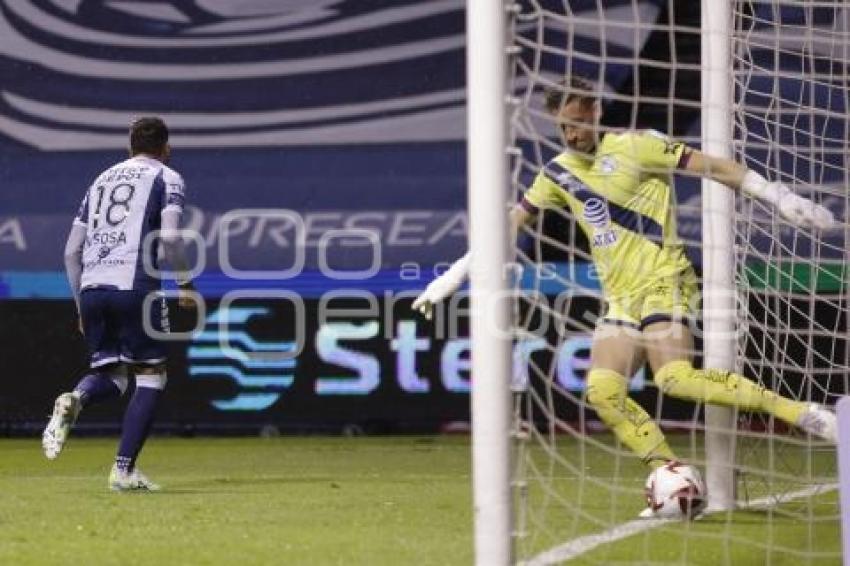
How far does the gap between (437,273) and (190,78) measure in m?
2.40

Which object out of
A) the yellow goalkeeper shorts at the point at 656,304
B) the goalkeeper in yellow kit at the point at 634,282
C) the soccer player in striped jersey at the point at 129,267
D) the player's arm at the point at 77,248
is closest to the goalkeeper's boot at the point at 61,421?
the soccer player in striped jersey at the point at 129,267

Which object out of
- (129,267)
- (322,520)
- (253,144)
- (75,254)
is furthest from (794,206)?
(253,144)

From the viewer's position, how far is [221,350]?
43.4 feet

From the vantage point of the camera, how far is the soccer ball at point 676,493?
24.0 feet

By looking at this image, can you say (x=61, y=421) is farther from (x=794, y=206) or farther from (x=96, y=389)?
(x=794, y=206)

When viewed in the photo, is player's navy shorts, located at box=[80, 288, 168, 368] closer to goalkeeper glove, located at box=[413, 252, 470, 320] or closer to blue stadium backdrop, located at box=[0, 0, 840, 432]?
goalkeeper glove, located at box=[413, 252, 470, 320]

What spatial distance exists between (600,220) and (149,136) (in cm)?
229

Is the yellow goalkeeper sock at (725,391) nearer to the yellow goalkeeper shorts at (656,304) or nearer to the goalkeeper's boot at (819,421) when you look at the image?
the goalkeeper's boot at (819,421)

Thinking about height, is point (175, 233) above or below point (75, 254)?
above

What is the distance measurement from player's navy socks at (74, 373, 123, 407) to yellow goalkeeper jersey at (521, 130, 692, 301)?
8.05ft

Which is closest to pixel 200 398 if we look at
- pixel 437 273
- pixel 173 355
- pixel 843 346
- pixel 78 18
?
pixel 173 355

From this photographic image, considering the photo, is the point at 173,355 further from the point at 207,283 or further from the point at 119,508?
the point at 119,508

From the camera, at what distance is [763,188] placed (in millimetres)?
6730

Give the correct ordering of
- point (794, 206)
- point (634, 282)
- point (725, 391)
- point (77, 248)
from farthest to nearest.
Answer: point (77, 248), point (634, 282), point (725, 391), point (794, 206)
